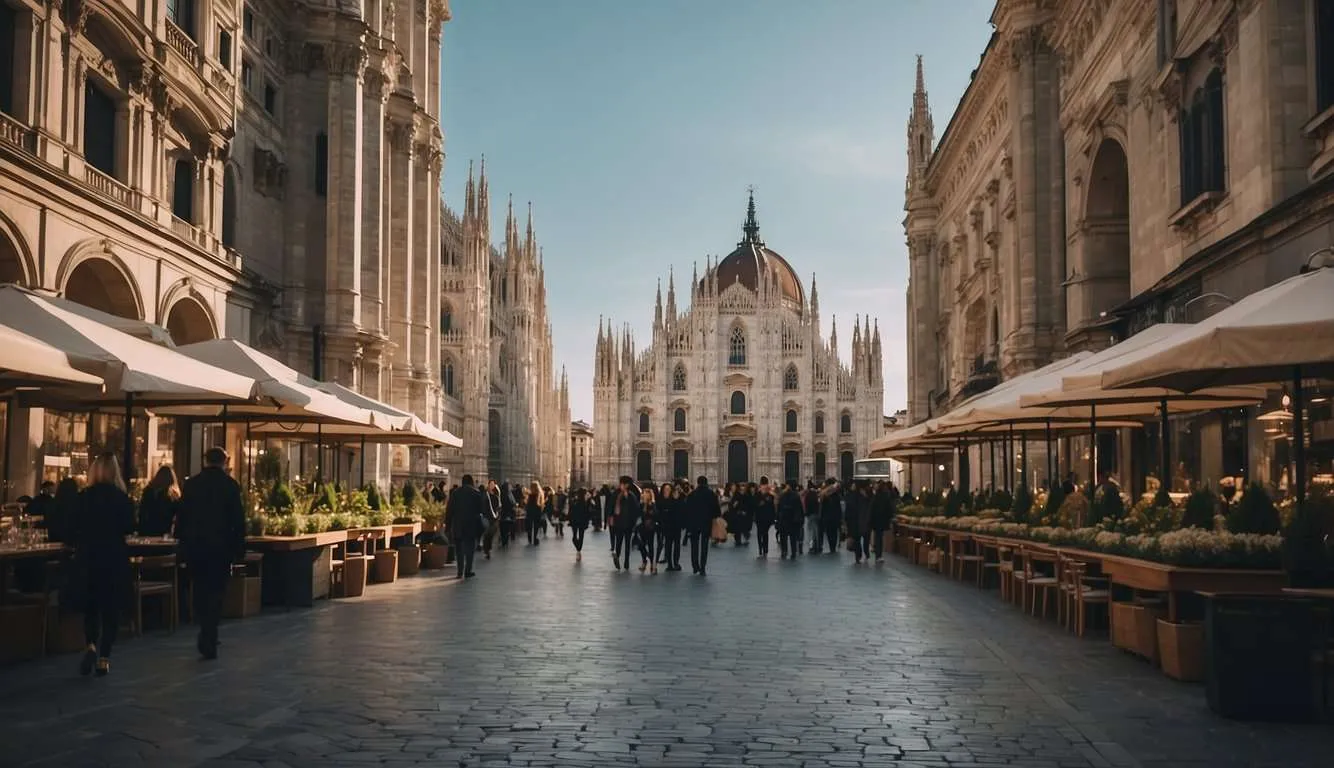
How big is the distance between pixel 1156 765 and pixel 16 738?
20.9 ft

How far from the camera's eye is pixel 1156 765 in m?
7.14

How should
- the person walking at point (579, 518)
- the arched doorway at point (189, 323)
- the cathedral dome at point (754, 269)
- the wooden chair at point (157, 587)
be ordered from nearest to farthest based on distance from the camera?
the wooden chair at point (157, 587) < the arched doorway at point (189, 323) < the person walking at point (579, 518) < the cathedral dome at point (754, 269)

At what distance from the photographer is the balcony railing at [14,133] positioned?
17656mm

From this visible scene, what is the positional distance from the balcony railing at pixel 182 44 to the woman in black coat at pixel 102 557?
15689 mm

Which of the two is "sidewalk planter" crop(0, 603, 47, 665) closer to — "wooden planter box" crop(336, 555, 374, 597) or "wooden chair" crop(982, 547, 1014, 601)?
"wooden planter box" crop(336, 555, 374, 597)

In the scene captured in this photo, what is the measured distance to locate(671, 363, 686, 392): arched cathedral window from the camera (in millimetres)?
103688

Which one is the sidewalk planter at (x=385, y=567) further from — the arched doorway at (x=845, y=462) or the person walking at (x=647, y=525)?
the arched doorway at (x=845, y=462)

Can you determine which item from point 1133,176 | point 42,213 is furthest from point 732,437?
point 42,213

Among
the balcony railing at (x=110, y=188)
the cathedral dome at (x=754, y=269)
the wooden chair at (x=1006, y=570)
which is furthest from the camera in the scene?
the cathedral dome at (x=754, y=269)

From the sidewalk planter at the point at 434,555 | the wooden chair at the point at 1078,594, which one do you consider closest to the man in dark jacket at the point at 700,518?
the sidewalk planter at the point at 434,555

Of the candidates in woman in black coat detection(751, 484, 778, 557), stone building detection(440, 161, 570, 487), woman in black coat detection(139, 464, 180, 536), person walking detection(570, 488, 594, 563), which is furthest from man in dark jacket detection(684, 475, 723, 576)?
stone building detection(440, 161, 570, 487)

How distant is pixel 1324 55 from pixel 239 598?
14424mm

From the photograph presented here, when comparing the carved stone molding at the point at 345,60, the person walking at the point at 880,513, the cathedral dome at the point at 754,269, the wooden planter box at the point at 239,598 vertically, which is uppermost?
the cathedral dome at the point at 754,269

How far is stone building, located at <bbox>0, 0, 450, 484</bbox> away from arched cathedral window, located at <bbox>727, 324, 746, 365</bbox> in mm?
59556
